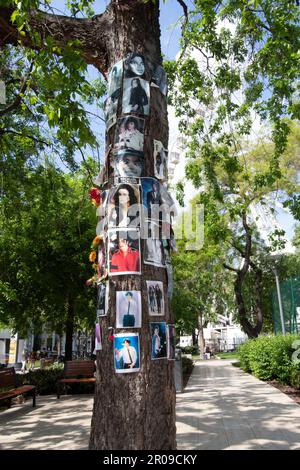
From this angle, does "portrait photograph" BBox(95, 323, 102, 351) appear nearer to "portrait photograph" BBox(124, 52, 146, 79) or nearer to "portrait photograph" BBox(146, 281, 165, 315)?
"portrait photograph" BBox(146, 281, 165, 315)

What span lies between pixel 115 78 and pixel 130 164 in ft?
2.98

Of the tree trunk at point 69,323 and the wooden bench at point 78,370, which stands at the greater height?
the tree trunk at point 69,323

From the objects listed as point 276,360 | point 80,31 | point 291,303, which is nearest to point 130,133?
point 80,31

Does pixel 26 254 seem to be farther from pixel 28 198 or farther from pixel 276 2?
pixel 276 2

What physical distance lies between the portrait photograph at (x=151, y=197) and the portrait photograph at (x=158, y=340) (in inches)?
36.7

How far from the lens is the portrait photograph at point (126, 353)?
312 centimetres

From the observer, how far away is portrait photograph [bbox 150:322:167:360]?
3260mm

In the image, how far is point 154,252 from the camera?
137 inches

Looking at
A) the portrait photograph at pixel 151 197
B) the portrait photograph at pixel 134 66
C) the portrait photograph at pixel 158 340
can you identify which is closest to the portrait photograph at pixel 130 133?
the portrait photograph at pixel 151 197

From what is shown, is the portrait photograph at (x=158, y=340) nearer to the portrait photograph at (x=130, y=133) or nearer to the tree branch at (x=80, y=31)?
the portrait photograph at (x=130, y=133)

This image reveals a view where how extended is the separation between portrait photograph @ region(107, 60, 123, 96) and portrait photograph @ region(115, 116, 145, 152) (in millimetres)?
349

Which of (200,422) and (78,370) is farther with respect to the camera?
(78,370)

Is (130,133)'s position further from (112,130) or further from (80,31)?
(80,31)

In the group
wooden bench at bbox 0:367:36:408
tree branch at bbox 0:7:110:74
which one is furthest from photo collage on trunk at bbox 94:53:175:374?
wooden bench at bbox 0:367:36:408
